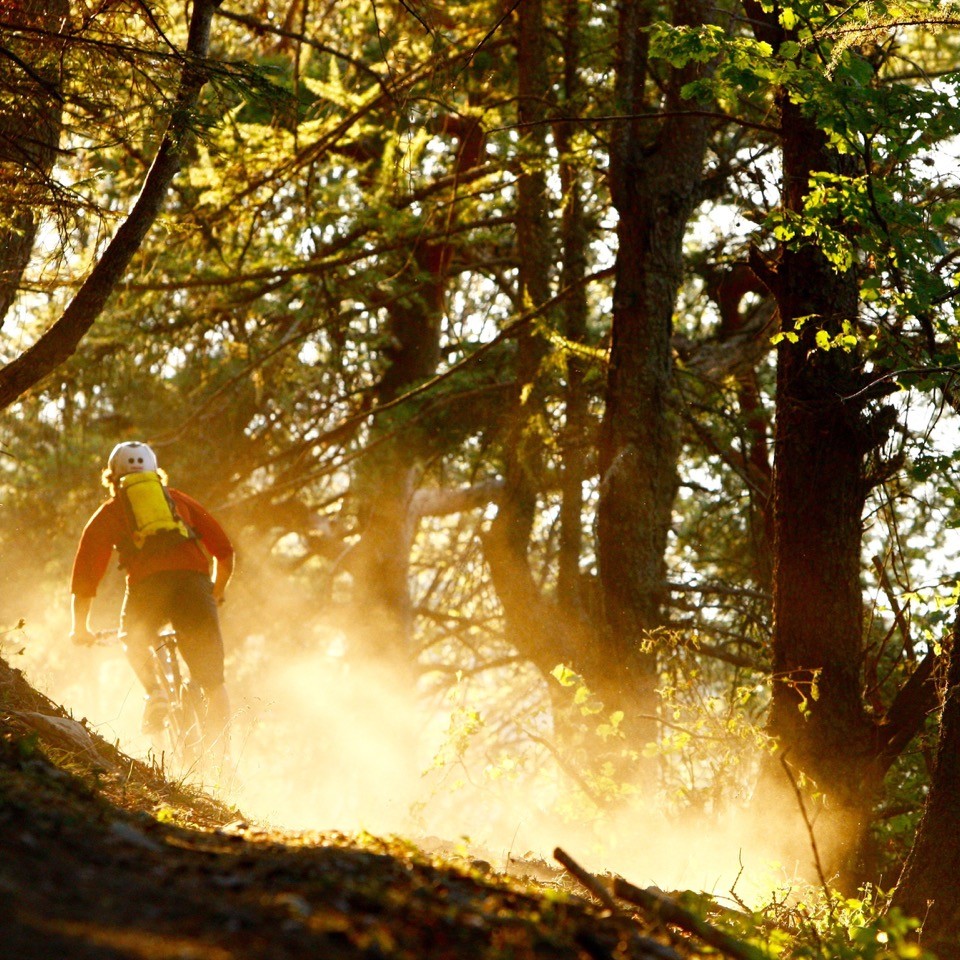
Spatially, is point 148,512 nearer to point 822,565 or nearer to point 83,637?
point 83,637

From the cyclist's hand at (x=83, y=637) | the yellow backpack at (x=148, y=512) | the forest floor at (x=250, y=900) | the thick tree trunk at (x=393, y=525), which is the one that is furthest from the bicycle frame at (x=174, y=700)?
the thick tree trunk at (x=393, y=525)

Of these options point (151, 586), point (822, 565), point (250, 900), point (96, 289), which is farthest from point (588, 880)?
point (151, 586)

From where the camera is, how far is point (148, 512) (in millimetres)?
7902

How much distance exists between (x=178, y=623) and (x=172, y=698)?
542mm

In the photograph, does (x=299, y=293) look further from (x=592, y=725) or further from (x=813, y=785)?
(x=813, y=785)

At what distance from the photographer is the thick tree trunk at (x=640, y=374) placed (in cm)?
873

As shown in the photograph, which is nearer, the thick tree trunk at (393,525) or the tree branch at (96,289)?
the tree branch at (96,289)

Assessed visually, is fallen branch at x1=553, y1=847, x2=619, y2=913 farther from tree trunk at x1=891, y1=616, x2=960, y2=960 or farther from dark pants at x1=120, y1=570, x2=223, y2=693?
dark pants at x1=120, y1=570, x2=223, y2=693

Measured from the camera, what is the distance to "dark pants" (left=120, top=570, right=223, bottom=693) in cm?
788

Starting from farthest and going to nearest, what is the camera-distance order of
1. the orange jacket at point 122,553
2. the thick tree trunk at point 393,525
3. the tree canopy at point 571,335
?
1. the thick tree trunk at point 393,525
2. the orange jacket at point 122,553
3. the tree canopy at point 571,335

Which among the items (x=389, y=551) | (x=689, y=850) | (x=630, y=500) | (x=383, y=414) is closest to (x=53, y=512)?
(x=389, y=551)

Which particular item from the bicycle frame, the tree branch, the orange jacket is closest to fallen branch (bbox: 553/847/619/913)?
the tree branch

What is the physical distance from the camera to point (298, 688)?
21.0 meters

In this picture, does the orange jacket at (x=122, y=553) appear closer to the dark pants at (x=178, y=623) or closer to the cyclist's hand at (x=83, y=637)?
the dark pants at (x=178, y=623)
